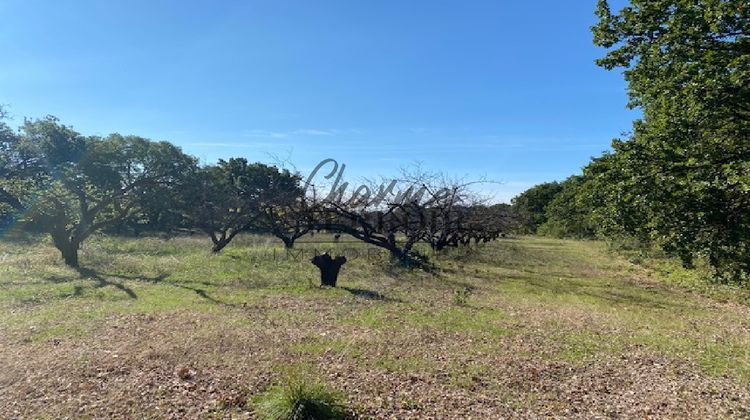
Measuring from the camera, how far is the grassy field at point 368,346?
4465 millimetres

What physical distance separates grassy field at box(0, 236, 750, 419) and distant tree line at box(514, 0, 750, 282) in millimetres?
1893

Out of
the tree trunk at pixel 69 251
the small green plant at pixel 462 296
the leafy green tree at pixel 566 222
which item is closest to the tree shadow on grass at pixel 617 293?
the small green plant at pixel 462 296

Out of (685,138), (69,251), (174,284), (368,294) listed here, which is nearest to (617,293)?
(685,138)

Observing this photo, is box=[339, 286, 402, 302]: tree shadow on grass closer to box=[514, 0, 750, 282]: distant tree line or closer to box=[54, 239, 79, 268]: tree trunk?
box=[514, 0, 750, 282]: distant tree line

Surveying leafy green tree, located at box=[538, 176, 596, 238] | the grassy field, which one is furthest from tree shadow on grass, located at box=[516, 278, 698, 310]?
leafy green tree, located at box=[538, 176, 596, 238]

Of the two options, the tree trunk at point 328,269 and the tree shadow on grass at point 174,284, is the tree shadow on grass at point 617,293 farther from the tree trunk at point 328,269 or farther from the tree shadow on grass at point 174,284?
the tree shadow on grass at point 174,284

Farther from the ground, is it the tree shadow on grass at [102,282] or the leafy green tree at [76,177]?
the leafy green tree at [76,177]

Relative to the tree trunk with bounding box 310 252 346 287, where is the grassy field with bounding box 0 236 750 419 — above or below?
below

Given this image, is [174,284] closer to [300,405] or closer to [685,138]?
[300,405]

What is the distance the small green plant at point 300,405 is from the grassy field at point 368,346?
25 centimetres

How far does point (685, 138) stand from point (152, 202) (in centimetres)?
1892

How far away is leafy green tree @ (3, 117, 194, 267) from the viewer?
14.6m

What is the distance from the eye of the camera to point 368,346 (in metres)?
6.29

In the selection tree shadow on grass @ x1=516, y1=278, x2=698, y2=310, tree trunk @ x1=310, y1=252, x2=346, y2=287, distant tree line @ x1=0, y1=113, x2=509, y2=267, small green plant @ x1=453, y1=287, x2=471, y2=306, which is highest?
distant tree line @ x1=0, y1=113, x2=509, y2=267
